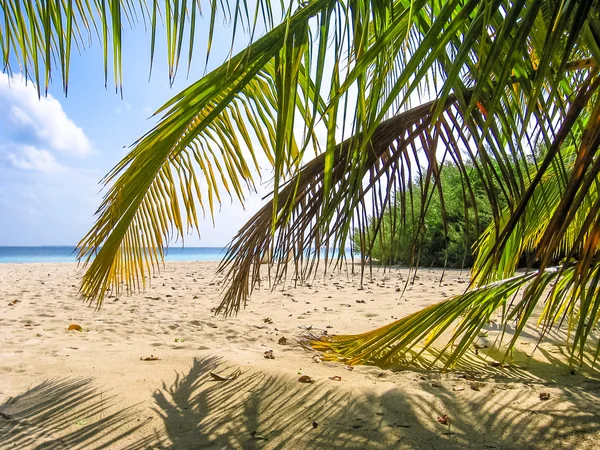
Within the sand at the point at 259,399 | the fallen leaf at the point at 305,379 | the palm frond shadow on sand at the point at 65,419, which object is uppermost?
the fallen leaf at the point at 305,379

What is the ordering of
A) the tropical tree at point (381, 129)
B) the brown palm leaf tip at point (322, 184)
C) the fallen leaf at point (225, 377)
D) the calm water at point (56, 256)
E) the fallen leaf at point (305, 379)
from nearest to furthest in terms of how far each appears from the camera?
the tropical tree at point (381, 129), the brown palm leaf tip at point (322, 184), the fallen leaf at point (305, 379), the fallen leaf at point (225, 377), the calm water at point (56, 256)

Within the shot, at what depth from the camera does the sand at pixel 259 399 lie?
79.7 inches

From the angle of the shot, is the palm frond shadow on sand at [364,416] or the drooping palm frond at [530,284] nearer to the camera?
the drooping palm frond at [530,284]

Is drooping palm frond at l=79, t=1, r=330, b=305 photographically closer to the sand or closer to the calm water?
the sand

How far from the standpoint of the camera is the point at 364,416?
2.20m

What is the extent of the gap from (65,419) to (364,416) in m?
1.36

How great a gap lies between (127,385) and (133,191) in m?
1.12

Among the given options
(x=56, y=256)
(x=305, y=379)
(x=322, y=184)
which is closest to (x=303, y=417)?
(x=305, y=379)

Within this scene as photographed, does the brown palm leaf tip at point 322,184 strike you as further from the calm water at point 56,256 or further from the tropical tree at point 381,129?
the calm water at point 56,256

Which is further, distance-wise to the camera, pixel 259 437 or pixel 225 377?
pixel 225 377

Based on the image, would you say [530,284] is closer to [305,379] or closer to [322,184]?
[322,184]

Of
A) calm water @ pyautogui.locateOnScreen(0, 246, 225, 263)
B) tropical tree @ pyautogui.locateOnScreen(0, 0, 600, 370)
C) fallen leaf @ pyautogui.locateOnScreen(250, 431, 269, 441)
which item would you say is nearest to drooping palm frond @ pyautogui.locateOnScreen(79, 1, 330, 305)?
tropical tree @ pyautogui.locateOnScreen(0, 0, 600, 370)

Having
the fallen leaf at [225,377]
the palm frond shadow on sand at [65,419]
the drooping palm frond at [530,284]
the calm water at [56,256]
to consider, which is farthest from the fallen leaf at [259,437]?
the calm water at [56,256]

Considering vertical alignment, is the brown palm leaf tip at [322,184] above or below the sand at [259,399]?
above
